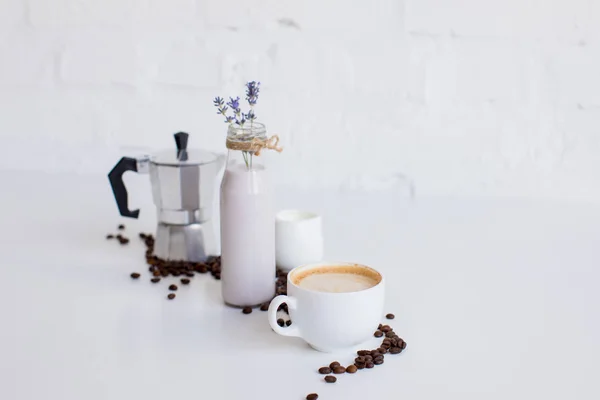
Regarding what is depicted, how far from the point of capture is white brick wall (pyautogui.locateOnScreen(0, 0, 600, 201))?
1.75 m

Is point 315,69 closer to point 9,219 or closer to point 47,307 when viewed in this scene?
point 9,219

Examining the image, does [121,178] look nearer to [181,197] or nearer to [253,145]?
[181,197]

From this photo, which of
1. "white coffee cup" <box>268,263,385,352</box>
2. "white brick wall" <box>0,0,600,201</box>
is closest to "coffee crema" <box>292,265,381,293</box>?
"white coffee cup" <box>268,263,385,352</box>

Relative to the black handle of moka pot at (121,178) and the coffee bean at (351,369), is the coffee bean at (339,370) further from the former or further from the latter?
the black handle of moka pot at (121,178)

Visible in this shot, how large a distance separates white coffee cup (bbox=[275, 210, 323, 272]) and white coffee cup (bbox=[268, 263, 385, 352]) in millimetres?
223

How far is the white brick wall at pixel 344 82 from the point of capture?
175 centimetres

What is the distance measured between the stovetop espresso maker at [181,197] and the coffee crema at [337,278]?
314mm

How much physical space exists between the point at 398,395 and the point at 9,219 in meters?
0.91

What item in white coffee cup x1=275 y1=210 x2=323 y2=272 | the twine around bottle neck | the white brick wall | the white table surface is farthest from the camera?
the white brick wall

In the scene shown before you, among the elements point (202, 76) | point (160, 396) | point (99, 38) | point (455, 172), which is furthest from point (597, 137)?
point (160, 396)

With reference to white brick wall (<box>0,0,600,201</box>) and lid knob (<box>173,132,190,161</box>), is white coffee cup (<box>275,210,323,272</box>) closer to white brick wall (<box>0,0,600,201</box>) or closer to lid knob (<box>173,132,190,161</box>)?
lid knob (<box>173,132,190,161</box>)

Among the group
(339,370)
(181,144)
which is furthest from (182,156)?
(339,370)

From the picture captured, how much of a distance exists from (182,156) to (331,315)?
1.52 feet

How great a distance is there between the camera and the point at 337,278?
3.32ft
